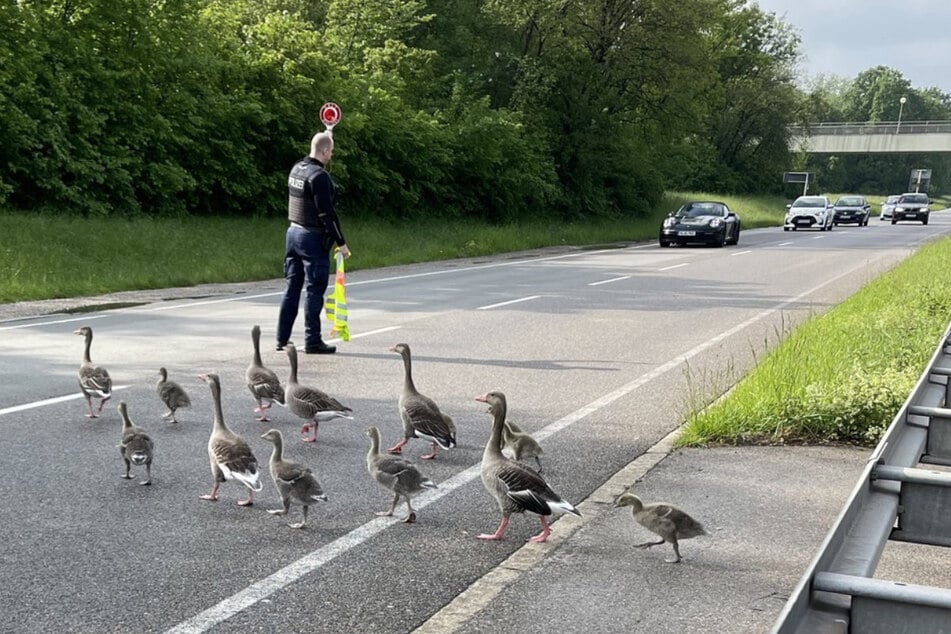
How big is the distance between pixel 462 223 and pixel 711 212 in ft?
28.6

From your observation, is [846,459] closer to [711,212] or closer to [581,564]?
[581,564]

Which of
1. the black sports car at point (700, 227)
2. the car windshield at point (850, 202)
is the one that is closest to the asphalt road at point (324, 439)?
the black sports car at point (700, 227)

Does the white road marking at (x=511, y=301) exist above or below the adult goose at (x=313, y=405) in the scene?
below

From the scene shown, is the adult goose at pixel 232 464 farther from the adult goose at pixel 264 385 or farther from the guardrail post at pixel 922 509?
the guardrail post at pixel 922 509

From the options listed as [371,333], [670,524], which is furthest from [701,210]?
[670,524]

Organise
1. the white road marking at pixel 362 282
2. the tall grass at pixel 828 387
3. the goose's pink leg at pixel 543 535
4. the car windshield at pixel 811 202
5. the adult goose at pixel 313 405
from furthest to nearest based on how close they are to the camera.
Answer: the car windshield at pixel 811 202 < the white road marking at pixel 362 282 < the tall grass at pixel 828 387 < the adult goose at pixel 313 405 < the goose's pink leg at pixel 543 535

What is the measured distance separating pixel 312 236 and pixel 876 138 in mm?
85082

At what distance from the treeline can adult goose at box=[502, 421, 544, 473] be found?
1811 centimetres

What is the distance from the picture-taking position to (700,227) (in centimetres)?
3328

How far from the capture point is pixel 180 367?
32.2 ft

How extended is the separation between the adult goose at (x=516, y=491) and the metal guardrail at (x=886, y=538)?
5.30 ft

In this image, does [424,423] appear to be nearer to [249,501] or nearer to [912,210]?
[249,501]

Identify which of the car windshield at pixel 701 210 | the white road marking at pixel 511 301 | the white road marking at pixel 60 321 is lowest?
the white road marking at pixel 60 321

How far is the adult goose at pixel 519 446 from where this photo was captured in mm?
6219
